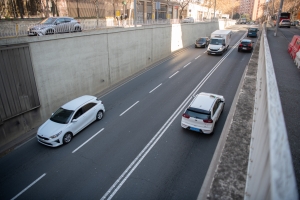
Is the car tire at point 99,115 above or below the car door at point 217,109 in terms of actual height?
below

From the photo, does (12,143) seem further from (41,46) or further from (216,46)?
(216,46)

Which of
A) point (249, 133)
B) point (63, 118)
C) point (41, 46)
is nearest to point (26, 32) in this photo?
point (41, 46)

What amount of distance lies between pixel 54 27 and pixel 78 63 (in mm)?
2751

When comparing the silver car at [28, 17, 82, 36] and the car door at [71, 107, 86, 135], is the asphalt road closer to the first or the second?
the car door at [71, 107, 86, 135]

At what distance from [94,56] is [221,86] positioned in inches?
421

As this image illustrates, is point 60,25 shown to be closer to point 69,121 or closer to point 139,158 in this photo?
point 69,121

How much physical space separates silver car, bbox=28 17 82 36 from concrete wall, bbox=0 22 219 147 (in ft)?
2.64

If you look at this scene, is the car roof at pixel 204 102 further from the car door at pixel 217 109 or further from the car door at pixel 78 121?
the car door at pixel 78 121

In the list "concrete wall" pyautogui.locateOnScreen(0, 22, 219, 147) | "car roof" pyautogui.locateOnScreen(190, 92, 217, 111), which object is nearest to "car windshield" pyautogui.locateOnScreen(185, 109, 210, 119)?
"car roof" pyautogui.locateOnScreen(190, 92, 217, 111)

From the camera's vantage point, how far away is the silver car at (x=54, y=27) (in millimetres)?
12727

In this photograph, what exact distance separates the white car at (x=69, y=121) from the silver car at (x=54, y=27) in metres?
5.18

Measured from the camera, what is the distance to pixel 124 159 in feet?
29.8

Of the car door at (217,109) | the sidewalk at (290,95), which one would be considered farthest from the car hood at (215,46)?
the car door at (217,109)

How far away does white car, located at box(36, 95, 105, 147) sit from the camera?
1013 centimetres
